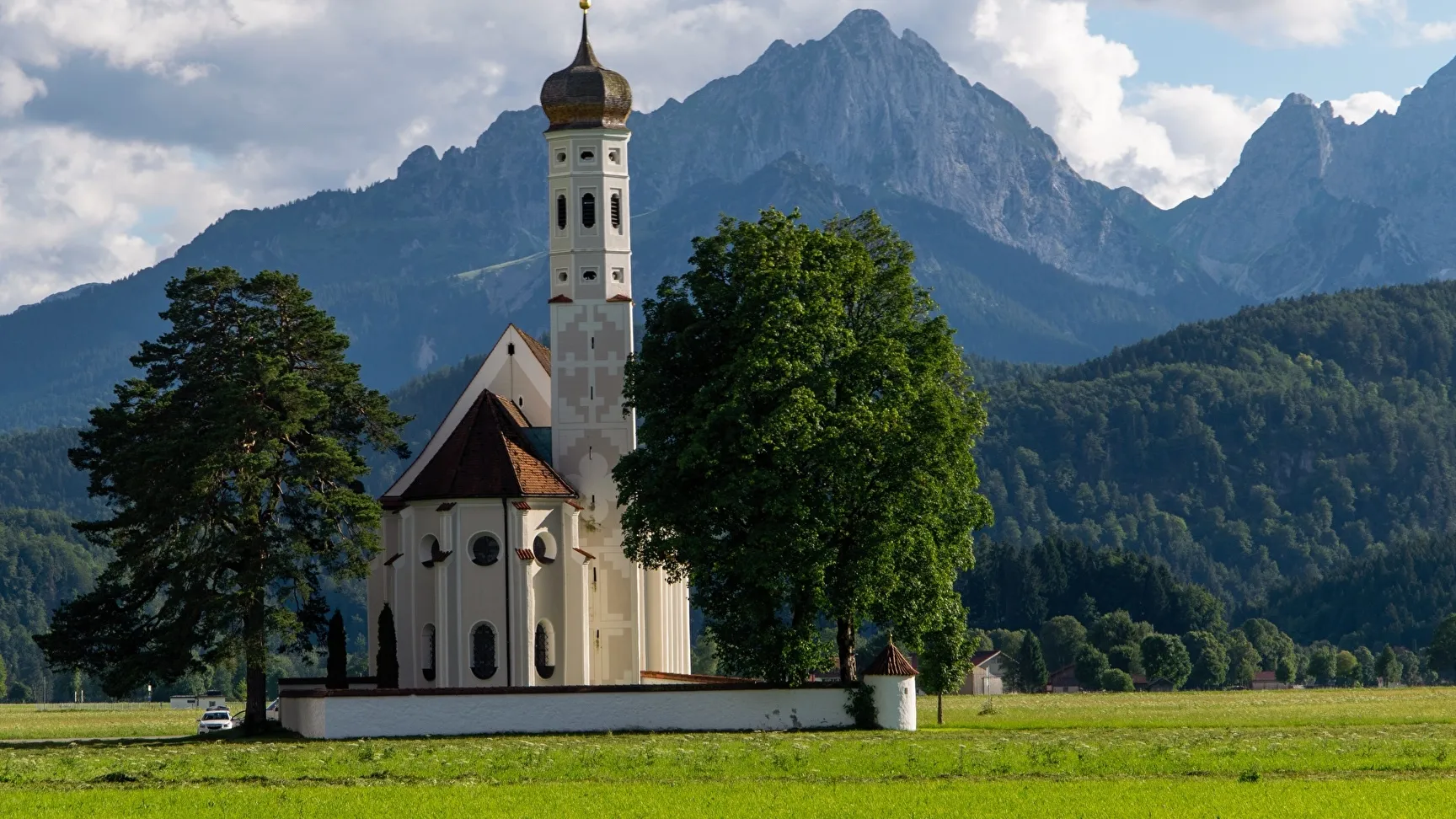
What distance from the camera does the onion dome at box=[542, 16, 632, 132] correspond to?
78250mm

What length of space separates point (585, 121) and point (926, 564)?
2300 cm

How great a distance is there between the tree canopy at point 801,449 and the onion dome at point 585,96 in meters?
12.8

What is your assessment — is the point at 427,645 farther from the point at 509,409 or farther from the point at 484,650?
the point at 509,409

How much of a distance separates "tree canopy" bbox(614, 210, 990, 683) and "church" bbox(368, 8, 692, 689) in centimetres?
735

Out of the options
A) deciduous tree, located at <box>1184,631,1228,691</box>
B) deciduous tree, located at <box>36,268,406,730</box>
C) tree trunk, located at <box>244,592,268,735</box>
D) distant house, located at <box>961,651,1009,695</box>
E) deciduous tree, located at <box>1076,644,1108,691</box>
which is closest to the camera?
deciduous tree, located at <box>36,268,406,730</box>

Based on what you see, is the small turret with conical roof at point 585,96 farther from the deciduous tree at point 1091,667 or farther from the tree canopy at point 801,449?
the deciduous tree at point 1091,667

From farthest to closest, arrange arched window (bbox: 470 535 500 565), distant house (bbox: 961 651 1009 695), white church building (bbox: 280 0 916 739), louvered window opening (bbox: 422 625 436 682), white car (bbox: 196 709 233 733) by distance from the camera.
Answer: distant house (bbox: 961 651 1009 695) < white car (bbox: 196 709 233 733) < louvered window opening (bbox: 422 625 436 682) < arched window (bbox: 470 535 500 565) < white church building (bbox: 280 0 916 739)

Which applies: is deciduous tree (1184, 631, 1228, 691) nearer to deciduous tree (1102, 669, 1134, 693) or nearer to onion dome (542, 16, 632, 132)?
deciduous tree (1102, 669, 1134, 693)

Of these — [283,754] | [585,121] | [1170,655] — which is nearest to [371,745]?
[283,754]

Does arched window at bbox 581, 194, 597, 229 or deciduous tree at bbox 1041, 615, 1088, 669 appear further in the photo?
deciduous tree at bbox 1041, 615, 1088, 669

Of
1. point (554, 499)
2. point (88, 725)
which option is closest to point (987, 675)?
point (88, 725)

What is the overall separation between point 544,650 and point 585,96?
763 inches

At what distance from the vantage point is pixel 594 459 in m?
76.4

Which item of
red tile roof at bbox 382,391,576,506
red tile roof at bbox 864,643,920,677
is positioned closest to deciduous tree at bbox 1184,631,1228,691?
red tile roof at bbox 382,391,576,506
